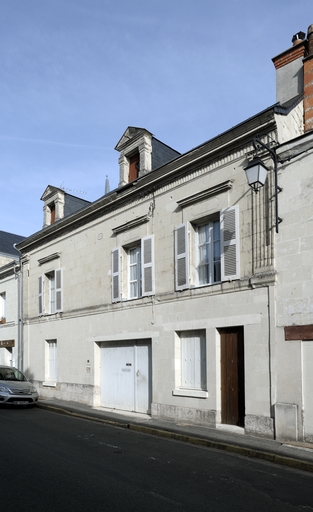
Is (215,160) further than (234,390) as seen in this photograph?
Yes

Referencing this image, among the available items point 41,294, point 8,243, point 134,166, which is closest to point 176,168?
point 134,166

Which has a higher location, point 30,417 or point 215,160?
point 215,160

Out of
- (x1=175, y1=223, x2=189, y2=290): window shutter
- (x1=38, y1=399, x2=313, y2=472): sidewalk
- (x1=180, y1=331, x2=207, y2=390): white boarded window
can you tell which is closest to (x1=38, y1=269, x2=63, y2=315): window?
(x1=38, y1=399, x2=313, y2=472): sidewalk

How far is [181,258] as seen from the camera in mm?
12383

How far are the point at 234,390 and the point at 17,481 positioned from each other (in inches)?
220

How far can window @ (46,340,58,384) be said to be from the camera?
1838cm

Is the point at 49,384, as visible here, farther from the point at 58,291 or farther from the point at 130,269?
the point at 130,269

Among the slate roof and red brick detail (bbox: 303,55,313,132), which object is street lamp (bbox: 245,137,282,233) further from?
the slate roof

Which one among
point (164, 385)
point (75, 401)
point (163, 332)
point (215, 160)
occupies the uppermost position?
point (215, 160)

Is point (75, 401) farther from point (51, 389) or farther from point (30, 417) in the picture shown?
point (30, 417)

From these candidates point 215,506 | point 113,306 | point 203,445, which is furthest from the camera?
point 113,306

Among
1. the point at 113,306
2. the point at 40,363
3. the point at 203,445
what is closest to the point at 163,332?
the point at 113,306

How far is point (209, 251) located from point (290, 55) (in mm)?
5013

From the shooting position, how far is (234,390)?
10.9 m
